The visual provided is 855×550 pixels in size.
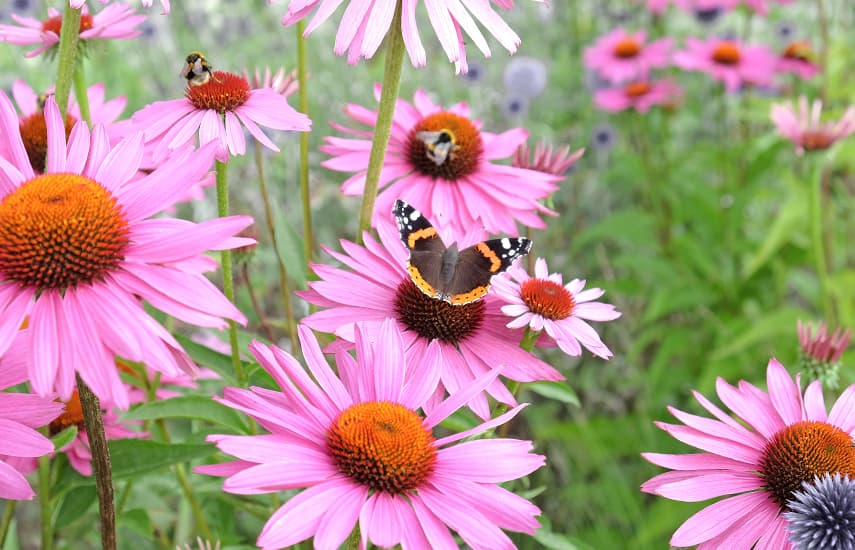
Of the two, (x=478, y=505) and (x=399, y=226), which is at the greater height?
(x=399, y=226)

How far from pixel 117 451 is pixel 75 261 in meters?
0.34

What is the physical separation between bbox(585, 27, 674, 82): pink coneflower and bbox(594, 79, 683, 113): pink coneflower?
0.21ft

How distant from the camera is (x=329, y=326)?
3.00 ft

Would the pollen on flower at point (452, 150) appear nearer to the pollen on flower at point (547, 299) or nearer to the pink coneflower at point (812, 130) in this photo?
the pollen on flower at point (547, 299)

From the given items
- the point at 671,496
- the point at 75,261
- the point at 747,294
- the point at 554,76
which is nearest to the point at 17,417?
the point at 75,261

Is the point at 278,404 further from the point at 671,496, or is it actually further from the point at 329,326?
the point at 671,496

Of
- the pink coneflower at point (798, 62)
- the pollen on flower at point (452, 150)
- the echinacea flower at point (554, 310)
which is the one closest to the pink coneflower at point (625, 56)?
the pink coneflower at point (798, 62)

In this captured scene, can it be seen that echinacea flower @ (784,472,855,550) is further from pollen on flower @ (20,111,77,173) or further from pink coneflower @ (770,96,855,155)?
pink coneflower @ (770,96,855,155)

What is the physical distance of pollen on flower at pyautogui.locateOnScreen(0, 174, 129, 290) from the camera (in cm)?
72

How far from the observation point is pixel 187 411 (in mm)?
952

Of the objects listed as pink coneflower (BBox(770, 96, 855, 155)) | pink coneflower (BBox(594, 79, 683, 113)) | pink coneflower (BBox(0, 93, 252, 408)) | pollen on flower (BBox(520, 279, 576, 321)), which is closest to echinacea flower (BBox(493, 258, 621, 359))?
pollen on flower (BBox(520, 279, 576, 321))

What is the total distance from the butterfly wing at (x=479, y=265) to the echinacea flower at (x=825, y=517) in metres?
0.37

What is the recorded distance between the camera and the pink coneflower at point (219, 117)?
0.89m

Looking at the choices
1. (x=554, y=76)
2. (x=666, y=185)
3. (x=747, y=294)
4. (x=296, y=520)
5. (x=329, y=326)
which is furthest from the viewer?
(x=554, y=76)
